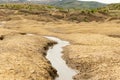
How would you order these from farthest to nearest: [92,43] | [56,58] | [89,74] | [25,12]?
[25,12] → [92,43] → [56,58] → [89,74]

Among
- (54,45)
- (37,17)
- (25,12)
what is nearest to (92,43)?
(54,45)

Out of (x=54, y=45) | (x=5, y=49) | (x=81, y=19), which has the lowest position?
(x=81, y=19)

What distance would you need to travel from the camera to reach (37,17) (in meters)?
147

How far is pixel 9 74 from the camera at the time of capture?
101 ft

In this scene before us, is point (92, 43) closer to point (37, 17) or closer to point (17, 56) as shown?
point (17, 56)

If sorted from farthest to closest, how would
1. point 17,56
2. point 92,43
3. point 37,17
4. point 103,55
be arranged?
point 37,17
point 92,43
point 103,55
point 17,56

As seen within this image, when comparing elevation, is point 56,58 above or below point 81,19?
above

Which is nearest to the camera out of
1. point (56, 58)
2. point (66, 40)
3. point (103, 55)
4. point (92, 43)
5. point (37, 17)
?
point (103, 55)

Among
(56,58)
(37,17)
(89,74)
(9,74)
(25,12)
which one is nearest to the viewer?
(9,74)

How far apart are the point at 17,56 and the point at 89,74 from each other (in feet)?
30.5

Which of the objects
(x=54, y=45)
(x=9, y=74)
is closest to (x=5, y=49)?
(x=9, y=74)

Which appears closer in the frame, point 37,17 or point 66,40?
point 66,40

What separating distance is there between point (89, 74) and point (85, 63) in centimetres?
547

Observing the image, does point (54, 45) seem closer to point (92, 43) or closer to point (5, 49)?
point (92, 43)
